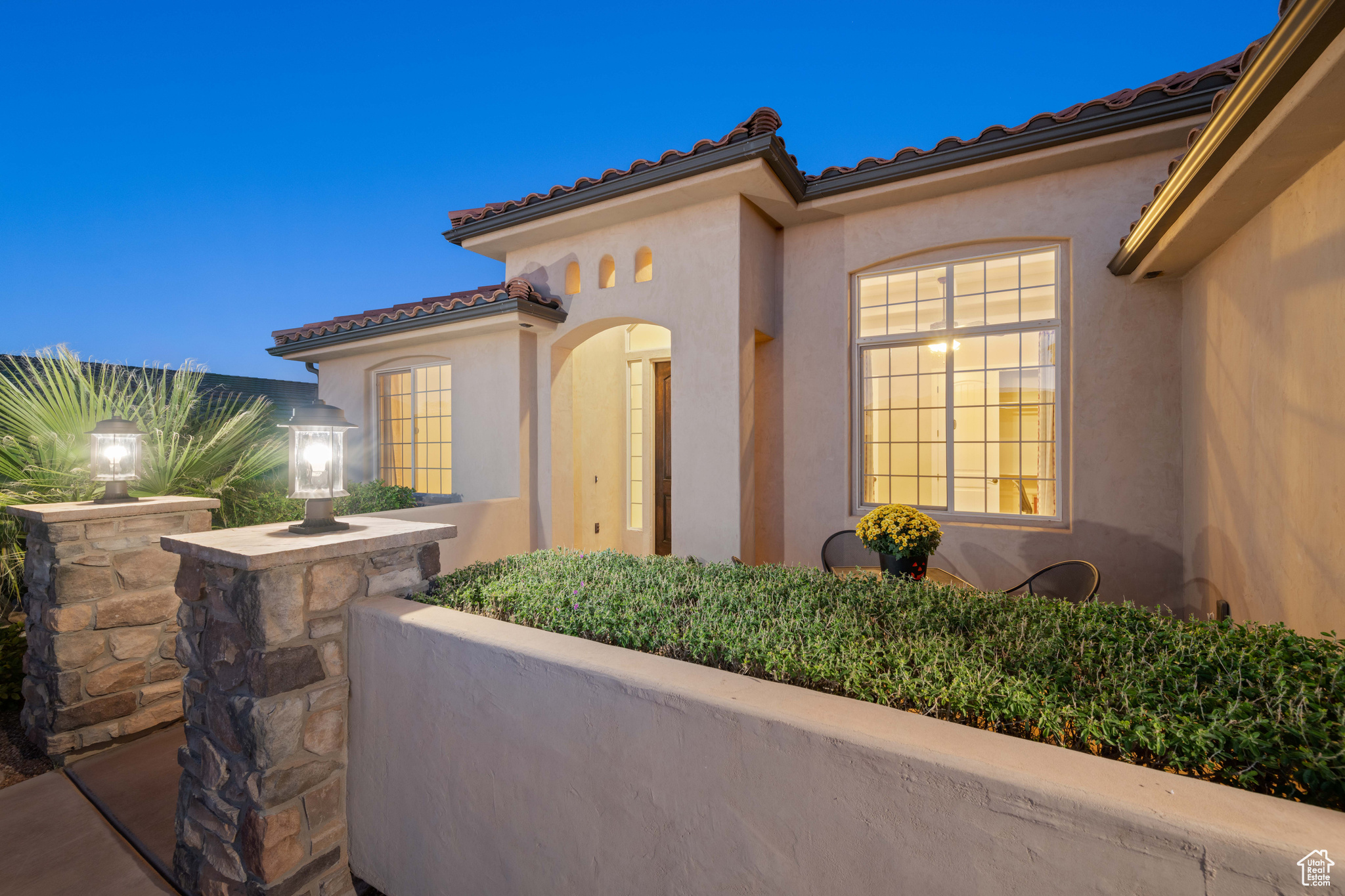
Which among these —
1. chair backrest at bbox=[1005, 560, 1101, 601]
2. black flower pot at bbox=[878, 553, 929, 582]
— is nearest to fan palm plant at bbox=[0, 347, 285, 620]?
black flower pot at bbox=[878, 553, 929, 582]

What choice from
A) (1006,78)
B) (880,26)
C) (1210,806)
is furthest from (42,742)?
(1006,78)

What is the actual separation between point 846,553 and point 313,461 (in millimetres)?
4067

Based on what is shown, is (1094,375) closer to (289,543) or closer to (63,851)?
(289,543)

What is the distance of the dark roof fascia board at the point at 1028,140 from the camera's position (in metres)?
3.91

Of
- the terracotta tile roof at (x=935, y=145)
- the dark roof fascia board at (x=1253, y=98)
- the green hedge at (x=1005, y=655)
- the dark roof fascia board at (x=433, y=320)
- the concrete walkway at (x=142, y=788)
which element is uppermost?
the terracotta tile roof at (x=935, y=145)

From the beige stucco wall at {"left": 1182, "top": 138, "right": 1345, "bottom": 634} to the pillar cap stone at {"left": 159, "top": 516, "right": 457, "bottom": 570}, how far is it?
12.4 ft

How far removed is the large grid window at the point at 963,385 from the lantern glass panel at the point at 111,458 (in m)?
5.51

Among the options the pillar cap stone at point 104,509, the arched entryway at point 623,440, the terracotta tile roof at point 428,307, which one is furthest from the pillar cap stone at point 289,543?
the arched entryway at point 623,440

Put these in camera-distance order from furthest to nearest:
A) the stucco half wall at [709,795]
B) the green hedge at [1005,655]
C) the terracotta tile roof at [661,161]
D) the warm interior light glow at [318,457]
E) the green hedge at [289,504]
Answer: the green hedge at [289,504] < the terracotta tile roof at [661,161] < the warm interior light glow at [318,457] < the green hedge at [1005,655] < the stucco half wall at [709,795]

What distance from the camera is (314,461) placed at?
7.70ft

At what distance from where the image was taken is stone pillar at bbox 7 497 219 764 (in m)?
3.04

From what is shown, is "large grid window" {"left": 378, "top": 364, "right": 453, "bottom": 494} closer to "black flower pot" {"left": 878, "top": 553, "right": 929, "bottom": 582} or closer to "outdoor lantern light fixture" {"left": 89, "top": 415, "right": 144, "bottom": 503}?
"outdoor lantern light fixture" {"left": 89, "top": 415, "right": 144, "bottom": 503}

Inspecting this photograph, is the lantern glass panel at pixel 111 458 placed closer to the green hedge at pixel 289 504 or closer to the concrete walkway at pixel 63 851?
the green hedge at pixel 289 504

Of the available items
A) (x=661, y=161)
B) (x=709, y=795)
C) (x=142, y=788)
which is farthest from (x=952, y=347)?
(x=142, y=788)
